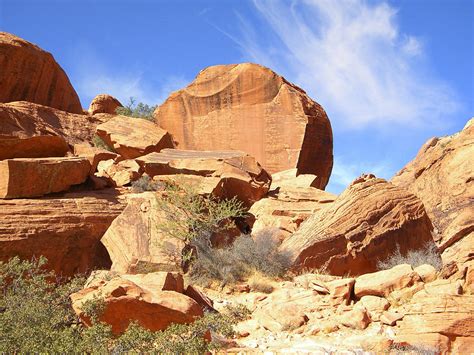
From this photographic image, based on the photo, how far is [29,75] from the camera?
2219cm

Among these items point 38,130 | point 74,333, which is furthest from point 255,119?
point 74,333

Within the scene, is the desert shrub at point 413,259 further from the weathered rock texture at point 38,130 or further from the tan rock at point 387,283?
the weathered rock texture at point 38,130

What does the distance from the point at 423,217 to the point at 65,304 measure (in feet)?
30.3

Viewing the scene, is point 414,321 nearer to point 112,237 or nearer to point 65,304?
point 65,304

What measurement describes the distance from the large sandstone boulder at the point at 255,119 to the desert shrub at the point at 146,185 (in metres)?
6.88

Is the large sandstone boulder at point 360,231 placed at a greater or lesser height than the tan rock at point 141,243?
greater

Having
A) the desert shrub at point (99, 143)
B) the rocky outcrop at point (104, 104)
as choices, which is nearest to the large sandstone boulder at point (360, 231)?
the desert shrub at point (99, 143)

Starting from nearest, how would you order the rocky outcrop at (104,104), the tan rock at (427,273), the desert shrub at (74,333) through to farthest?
the desert shrub at (74,333) < the tan rock at (427,273) < the rocky outcrop at (104,104)

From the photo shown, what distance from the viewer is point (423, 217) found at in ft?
46.3

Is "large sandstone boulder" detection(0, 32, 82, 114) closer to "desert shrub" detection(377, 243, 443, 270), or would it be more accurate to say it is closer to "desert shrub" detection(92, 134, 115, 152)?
"desert shrub" detection(92, 134, 115, 152)

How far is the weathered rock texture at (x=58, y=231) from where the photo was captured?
1241cm

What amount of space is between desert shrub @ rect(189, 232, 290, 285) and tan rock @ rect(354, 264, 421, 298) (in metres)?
2.62

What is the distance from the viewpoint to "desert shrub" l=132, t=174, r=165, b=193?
51.1ft

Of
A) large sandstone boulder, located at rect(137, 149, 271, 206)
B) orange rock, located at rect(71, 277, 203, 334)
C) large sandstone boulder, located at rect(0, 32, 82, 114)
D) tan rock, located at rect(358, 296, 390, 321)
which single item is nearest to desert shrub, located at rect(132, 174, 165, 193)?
large sandstone boulder, located at rect(137, 149, 271, 206)
